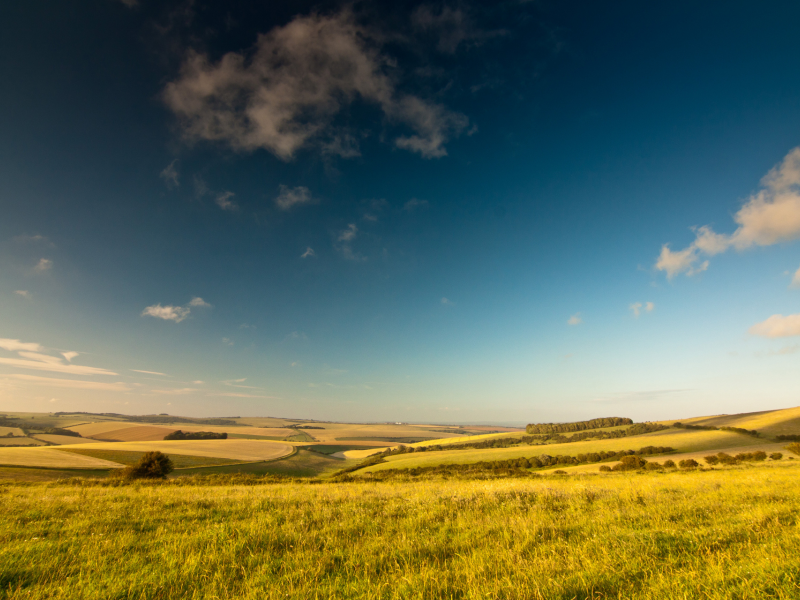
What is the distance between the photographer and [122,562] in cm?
542

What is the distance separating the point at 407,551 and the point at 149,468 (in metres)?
51.7

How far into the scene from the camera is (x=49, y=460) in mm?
61469

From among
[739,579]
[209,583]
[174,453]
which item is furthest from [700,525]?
[174,453]

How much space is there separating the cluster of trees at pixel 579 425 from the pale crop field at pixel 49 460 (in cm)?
13861

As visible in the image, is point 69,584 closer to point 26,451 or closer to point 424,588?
point 424,588

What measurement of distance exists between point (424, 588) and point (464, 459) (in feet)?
244

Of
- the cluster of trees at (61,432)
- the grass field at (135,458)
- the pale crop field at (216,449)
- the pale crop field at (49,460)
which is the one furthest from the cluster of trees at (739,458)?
the cluster of trees at (61,432)

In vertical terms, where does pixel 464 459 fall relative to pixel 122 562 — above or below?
below

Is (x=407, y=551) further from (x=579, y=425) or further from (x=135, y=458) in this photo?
(x=579, y=425)

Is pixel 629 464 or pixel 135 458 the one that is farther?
pixel 135 458

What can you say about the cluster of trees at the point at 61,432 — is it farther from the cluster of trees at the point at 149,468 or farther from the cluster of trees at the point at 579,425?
the cluster of trees at the point at 579,425

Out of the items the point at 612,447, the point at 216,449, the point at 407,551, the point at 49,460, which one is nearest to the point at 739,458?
the point at 612,447

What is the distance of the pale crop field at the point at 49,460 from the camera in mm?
57344

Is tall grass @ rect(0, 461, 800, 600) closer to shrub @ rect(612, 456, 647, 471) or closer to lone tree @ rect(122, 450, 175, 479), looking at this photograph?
lone tree @ rect(122, 450, 175, 479)
